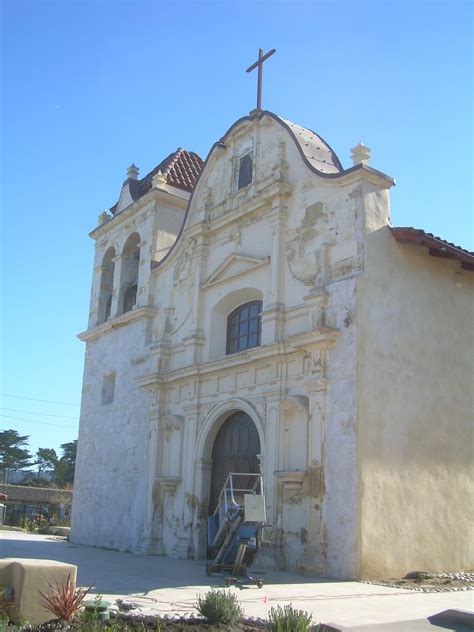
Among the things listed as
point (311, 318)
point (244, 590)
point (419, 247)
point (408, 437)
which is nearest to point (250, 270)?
point (311, 318)

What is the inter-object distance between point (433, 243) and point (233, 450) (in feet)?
20.8

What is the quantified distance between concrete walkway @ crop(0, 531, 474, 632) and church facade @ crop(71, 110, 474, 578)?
141 centimetres

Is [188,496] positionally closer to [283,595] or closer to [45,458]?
[283,595]

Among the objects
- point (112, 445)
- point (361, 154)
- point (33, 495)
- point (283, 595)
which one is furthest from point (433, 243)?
point (33, 495)

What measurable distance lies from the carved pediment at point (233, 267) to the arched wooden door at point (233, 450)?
11.0 feet

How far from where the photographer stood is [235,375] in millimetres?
15875

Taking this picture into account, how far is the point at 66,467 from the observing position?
64.2m

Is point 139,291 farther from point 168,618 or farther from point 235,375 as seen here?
point 168,618

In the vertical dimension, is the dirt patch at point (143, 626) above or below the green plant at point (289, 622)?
below

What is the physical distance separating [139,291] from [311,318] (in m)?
8.30

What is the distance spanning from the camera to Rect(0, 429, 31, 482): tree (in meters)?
67.3

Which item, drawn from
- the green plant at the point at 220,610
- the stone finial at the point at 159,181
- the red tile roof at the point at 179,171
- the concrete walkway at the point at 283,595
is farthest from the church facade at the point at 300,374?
the green plant at the point at 220,610

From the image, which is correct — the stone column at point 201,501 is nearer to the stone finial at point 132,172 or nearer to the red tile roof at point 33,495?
the stone finial at point 132,172

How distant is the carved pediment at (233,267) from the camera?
16.2m
